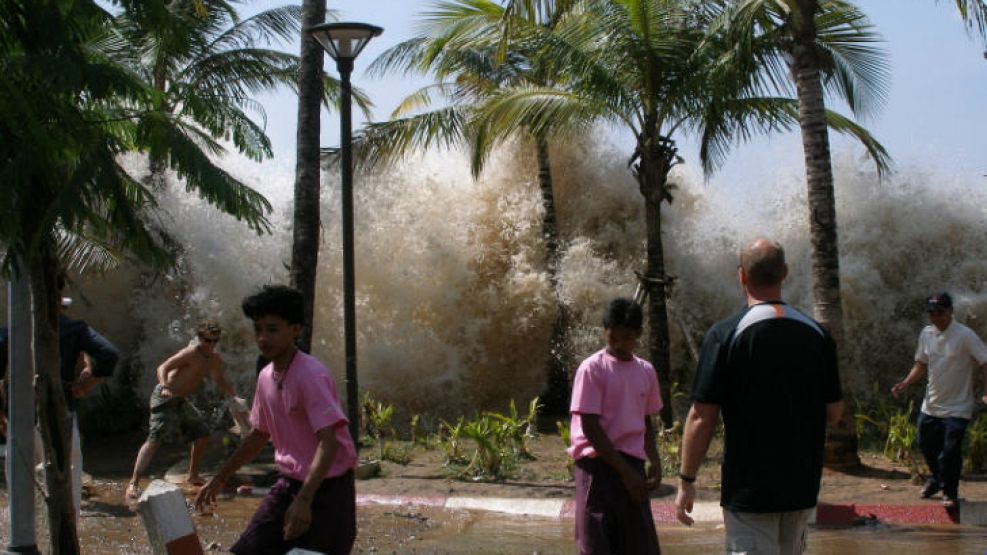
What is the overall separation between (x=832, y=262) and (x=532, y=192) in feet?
22.9

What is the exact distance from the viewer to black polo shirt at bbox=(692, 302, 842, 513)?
4254mm

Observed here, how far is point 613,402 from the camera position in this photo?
550cm

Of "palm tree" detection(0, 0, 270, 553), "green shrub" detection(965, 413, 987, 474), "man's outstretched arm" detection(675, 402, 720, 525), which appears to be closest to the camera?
"man's outstretched arm" detection(675, 402, 720, 525)

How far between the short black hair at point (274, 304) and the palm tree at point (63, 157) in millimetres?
1171

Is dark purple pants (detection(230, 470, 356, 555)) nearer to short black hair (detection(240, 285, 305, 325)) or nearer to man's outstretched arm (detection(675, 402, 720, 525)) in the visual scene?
short black hair (detection(240, 285, 305, 325))

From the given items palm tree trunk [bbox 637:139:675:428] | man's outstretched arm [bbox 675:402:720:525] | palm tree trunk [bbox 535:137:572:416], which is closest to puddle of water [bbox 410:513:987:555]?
palm tree trunk [bbox 637:139:675:428]

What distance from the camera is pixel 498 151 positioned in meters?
18.5

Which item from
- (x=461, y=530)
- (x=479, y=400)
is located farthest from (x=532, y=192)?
(x=461, y=530)

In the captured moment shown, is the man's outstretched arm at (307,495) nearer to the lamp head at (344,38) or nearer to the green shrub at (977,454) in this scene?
the lamp head at (344,38)

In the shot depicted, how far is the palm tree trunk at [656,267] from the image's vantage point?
1359 centimetres

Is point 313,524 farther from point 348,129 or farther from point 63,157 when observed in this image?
point 348,129

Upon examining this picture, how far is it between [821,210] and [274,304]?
26.3 ft

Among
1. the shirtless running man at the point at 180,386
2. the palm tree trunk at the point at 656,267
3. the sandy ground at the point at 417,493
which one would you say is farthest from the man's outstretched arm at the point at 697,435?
the palm tree trunk at the point at 656,267

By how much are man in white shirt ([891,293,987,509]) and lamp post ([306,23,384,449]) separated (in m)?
4.96
